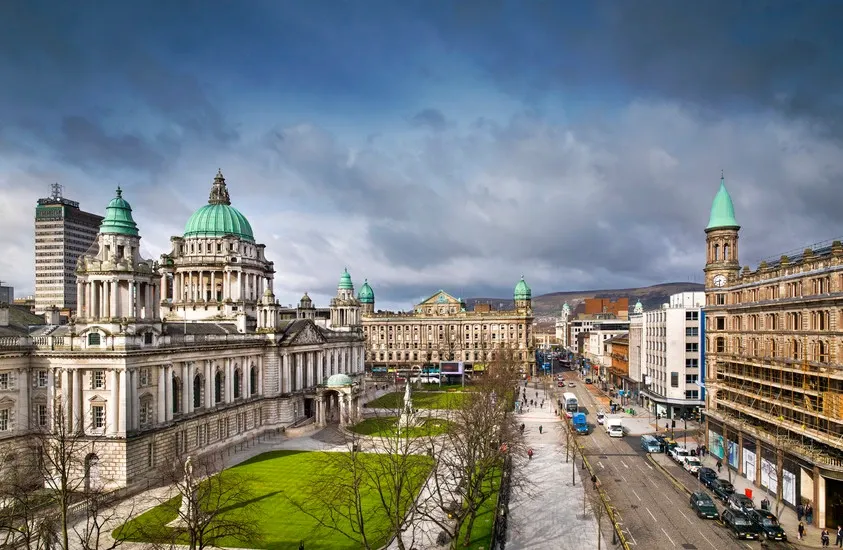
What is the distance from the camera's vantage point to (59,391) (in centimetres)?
5797

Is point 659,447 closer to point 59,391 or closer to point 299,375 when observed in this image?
point 299,375

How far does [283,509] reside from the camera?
51219 millimetres

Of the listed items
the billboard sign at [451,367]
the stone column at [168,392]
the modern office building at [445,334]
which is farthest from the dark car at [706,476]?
the modern office building at [445,334]

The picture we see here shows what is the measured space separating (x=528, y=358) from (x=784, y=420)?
11101 centimetres

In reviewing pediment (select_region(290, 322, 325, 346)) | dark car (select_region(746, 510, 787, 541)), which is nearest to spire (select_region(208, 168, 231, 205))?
pediment (select_region(290, 322, 325, 346))

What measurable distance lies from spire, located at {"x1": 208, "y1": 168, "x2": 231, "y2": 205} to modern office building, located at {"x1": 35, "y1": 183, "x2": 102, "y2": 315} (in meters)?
114

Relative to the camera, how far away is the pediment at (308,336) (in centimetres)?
9375

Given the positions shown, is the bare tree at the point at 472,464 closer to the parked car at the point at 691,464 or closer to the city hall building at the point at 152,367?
the parked car at the point at 691,464

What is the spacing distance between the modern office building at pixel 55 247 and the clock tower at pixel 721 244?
18291cm

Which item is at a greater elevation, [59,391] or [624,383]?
[59,391]

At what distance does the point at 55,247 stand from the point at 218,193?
120 m

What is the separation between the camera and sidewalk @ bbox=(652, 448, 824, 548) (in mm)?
43906

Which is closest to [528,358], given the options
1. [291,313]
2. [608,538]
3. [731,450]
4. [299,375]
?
[291,313]

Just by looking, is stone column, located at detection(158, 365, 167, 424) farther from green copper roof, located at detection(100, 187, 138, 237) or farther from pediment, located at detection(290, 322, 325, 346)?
pediment, located at detection(290, 322, 325, 346)
